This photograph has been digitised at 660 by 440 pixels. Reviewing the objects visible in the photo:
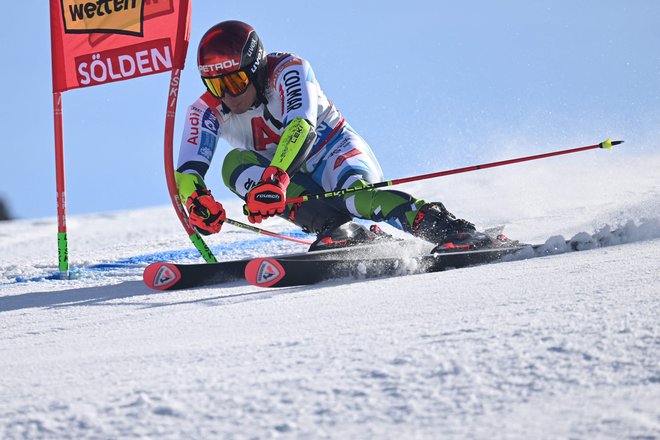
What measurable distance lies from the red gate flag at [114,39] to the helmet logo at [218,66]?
849 millimetres

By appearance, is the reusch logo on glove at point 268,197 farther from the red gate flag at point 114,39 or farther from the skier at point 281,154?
the red gate flag at point 114,39

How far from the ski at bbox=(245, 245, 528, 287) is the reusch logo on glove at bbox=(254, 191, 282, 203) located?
1.03ft

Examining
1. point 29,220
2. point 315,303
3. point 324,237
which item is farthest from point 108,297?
point 29,220

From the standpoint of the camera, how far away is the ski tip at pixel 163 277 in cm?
412

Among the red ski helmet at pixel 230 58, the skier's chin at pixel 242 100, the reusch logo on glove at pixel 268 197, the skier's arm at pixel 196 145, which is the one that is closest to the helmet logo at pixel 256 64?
the red ski helmet at pixel 230 58

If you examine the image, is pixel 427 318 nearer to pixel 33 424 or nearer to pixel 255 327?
pixel 255 327

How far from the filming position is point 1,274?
571 cm

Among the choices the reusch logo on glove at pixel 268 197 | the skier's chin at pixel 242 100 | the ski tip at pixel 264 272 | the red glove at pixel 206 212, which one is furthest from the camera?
the skier's chin at pixel 242 100

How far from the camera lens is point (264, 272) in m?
3.70

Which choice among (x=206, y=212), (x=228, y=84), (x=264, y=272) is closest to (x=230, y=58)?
(x=228, y=84)

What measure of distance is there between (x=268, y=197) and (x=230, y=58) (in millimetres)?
814

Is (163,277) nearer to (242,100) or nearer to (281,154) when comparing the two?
(281,154)

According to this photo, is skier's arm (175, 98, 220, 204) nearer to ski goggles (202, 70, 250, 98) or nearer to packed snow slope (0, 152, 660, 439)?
ski goggles (202, 70, 250, 98)

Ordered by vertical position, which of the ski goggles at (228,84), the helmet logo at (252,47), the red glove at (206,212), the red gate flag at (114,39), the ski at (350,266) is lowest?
the ski at (350,266)
